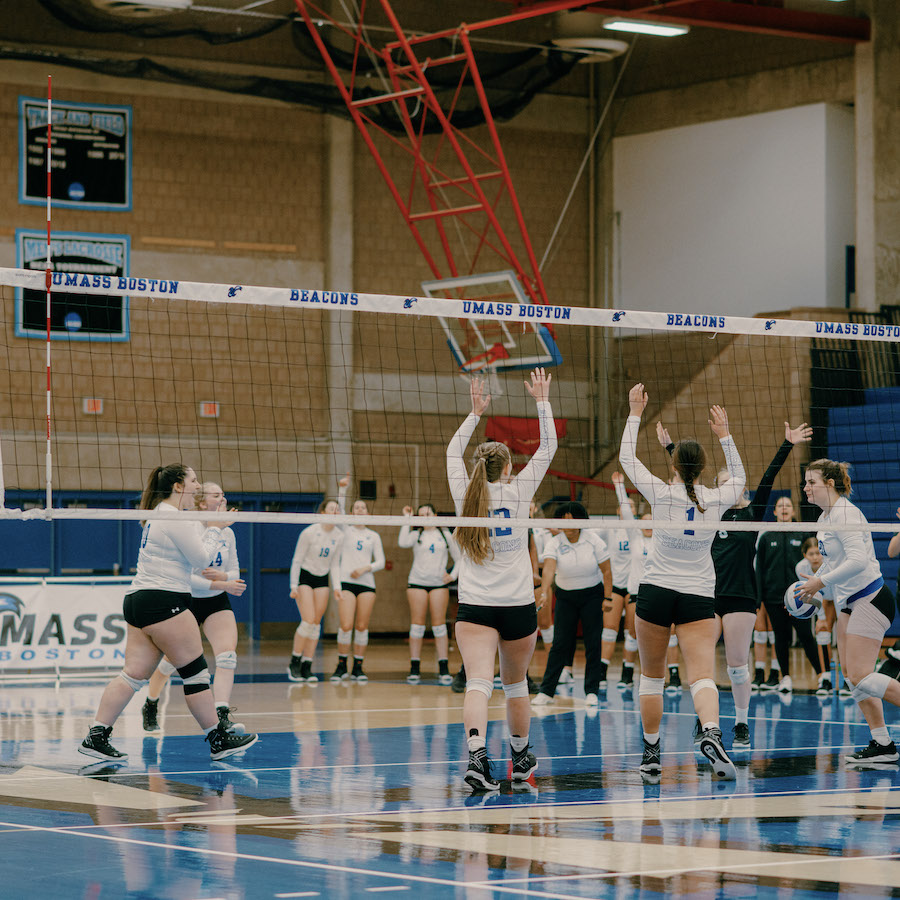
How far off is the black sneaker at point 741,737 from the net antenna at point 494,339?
8.89 metres

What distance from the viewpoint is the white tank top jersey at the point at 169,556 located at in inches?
336

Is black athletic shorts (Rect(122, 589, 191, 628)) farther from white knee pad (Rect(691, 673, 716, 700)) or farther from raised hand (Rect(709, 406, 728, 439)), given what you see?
raised hand (Rect(709, 406, 728, 439))

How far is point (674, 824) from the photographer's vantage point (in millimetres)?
7070

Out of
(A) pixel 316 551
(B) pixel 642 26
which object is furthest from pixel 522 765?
(B) pixel 642 26

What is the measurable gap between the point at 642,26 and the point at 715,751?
13.9 metres

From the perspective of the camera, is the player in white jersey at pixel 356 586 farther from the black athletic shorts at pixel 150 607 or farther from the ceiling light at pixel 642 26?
the ceiling light at pixel 642 26

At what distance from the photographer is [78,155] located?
20562mm

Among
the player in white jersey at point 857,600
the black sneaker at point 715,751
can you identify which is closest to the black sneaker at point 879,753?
the player in white jersey at point 857,600

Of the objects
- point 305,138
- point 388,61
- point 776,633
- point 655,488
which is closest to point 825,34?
point 388,61

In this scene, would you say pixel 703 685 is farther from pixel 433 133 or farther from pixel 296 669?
pixel 433 133

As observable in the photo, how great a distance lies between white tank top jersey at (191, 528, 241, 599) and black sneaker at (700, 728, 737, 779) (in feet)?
10.8

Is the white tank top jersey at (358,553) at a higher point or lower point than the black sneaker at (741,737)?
higher

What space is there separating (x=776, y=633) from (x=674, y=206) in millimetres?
9989

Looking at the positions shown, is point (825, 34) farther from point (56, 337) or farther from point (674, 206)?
point (56, 337)
